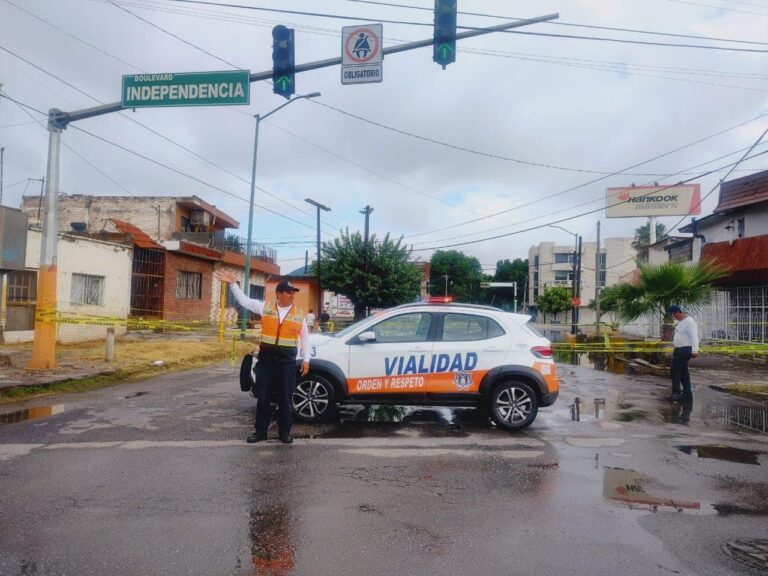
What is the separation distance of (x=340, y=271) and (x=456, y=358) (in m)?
30.2

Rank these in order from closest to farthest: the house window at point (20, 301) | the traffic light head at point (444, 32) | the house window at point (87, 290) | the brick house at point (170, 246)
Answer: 1. the traffic light head at point (444, 32)
2. the house window at point (20, 301)
3. the house window at point (87, 290)
4. the brick house at point (170, 246)

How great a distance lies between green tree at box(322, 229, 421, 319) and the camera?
37688 mm

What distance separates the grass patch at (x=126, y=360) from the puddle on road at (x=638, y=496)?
8.81m

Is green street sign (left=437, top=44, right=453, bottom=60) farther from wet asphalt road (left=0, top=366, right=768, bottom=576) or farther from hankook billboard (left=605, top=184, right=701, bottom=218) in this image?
hankook billboard (left=605, top=184, right=701, bottom=218)

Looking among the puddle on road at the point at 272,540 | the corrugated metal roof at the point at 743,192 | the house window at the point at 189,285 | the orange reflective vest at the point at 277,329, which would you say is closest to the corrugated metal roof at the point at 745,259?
the corrugated metal roof at the point at 743,192

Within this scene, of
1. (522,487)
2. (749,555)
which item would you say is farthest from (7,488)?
(749,555)

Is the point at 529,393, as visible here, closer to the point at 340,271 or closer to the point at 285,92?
the point at 285,92

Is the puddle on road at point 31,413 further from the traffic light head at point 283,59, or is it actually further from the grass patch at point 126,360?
the traffic light head at point 283,59

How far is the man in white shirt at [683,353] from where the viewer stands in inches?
447

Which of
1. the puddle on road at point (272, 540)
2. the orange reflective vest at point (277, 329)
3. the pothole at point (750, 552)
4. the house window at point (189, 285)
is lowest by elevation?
the puddle on road at point (272, 540)

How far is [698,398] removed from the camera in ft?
39.3

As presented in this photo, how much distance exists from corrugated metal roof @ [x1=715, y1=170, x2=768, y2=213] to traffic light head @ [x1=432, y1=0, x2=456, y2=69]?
60.7 ft

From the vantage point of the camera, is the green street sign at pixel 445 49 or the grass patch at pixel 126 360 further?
the grass patch at pixel 126 360

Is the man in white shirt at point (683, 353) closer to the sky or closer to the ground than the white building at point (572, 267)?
closer to the ground
